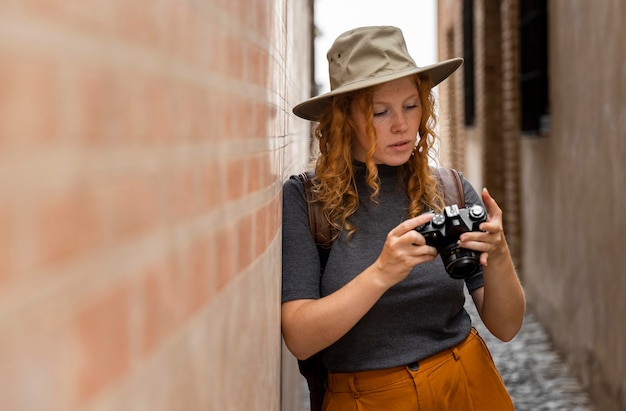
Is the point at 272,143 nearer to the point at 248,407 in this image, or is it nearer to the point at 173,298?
the point at 248,407

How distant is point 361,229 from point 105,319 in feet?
5.82

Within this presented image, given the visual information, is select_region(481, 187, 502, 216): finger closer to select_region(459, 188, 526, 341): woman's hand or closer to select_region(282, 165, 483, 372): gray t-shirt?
select_region(459, 188, 526, 341): woman's hand

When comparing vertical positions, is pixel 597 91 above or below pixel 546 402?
above

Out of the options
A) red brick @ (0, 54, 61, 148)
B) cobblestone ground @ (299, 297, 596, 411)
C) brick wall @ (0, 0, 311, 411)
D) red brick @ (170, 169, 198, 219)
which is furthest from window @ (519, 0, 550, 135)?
red brick @ (0, 54, 61, 148)

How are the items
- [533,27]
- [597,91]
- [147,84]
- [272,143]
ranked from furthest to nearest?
[533,27]
[597,91]
[272,143]
[147,84]

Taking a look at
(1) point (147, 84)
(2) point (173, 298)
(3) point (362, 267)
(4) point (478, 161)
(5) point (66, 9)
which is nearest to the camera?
(5) point (66, 9)

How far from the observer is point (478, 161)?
42.5 ft

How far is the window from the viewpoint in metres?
8.12

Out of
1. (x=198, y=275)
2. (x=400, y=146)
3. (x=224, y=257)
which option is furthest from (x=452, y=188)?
(x=198, y=275)

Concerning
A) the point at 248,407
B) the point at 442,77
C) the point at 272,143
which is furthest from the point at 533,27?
the point at 248,407

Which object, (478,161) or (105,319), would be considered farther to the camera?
(478,161)

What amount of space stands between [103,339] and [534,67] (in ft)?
27.3

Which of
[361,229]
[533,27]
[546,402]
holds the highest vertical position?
[533,27]

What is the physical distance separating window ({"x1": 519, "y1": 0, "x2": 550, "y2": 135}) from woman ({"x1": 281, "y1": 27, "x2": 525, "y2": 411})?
5.54 m
